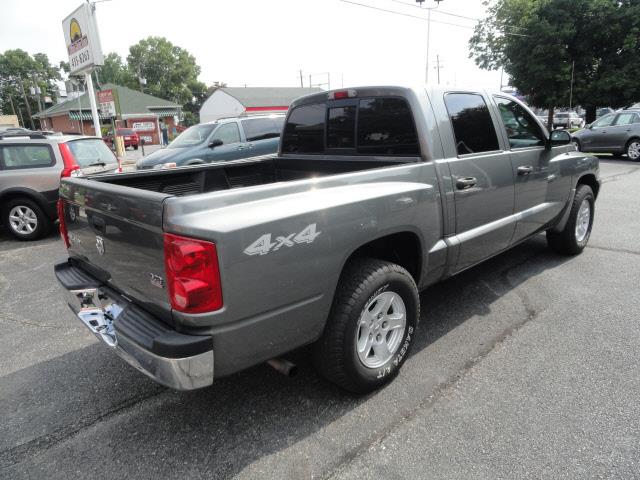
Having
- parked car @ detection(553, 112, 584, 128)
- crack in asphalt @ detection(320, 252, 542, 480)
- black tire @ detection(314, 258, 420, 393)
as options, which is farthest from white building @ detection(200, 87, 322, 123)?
black tire @ detection(314, 258, 420, 393)

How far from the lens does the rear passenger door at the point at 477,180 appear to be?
322 centimetres

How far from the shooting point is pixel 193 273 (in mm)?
1904

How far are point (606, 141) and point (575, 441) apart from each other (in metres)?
15.6

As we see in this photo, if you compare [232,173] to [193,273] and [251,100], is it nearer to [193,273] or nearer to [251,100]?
[193,273]

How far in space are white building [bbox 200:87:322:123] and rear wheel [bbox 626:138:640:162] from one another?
3917 cm

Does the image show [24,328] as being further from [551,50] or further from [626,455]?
[551,50]

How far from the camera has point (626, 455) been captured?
2154 millimetres

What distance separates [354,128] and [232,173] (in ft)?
4.20

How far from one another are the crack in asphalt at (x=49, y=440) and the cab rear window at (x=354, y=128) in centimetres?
241

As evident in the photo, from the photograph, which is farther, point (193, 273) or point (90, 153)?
point (90, 153)

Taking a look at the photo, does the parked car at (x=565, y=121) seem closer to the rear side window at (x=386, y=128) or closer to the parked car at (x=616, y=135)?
the parked car at (x=616, y=135)

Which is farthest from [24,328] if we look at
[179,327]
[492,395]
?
[492,395]

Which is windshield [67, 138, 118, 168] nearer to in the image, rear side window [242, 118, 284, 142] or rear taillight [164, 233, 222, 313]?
rear side window [242, 118, 284, 142]

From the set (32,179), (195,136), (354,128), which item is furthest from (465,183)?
(195,136)
